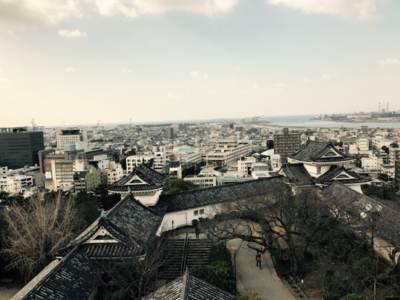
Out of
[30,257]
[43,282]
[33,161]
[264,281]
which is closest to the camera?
[43,282]

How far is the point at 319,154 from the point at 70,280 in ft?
64.2

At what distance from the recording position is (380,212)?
15383mm

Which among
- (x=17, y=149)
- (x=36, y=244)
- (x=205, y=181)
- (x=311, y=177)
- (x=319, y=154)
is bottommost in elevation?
(x=205, y=181)

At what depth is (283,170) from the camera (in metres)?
26.1

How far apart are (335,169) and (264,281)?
12090 mm

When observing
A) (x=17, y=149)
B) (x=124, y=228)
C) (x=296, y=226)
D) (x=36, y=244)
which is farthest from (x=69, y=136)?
(x=296, y=226)

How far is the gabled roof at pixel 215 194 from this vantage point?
875 inches

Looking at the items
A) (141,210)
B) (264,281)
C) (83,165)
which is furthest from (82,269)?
(83,165)

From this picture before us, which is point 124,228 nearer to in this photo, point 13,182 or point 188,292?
point 188,292

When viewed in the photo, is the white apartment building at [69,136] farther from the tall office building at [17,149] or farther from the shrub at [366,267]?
the shrub at [366,267]

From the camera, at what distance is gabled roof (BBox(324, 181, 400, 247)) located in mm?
13703

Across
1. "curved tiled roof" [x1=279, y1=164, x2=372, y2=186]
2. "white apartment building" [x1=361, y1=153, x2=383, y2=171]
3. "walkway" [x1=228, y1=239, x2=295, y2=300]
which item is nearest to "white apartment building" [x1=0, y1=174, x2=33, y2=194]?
"curved tiled roof" [x1=279, y1=164, x2=372, y2=186]

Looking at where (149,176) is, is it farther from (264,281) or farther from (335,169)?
(335,169)

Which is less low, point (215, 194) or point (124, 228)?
point (124, 228)
